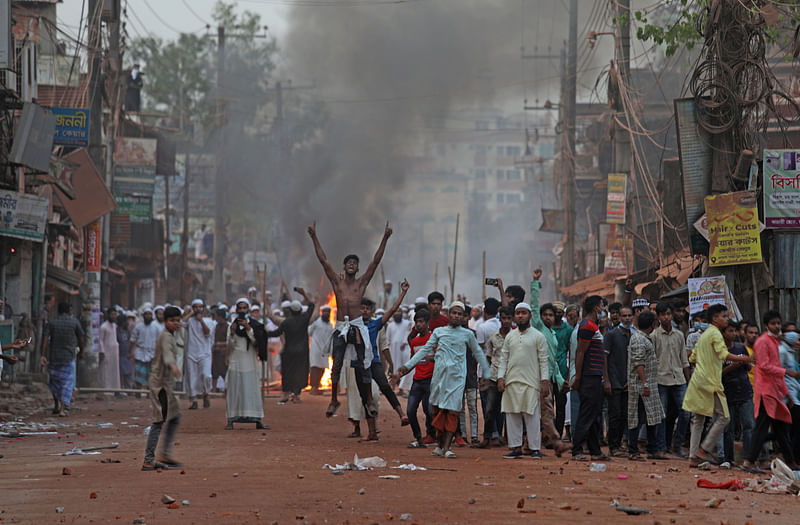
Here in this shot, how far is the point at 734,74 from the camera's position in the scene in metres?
13.7

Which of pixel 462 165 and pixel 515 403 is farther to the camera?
pixel 462 165

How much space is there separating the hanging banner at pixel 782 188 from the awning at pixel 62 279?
1627 centimetres

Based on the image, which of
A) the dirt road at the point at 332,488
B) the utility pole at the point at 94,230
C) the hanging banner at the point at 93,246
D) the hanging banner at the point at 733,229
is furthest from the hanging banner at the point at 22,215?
the hanging banner at the point at 733,229

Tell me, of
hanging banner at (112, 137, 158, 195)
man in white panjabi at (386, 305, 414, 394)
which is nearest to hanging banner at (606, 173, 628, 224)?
man in white panjabi at (386, 305, 414, 394)

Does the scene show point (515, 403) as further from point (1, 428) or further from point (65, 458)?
point (1, 428)

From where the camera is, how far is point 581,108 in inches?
1736

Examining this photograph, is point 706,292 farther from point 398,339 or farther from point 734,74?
point 398,339

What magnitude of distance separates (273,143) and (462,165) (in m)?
59.0

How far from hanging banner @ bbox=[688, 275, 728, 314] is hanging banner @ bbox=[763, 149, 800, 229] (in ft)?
3.17

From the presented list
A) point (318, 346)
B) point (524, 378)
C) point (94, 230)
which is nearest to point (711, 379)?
point (524, 378)

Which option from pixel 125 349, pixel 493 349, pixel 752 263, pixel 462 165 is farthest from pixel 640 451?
pixel 462 165

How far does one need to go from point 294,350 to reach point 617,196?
33.8 feet

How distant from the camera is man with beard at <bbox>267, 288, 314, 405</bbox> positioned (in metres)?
19.1

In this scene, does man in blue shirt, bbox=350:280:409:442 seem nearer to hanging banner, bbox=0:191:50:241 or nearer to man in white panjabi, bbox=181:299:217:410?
man in white panjabi, bbox=181:299:217:410
